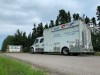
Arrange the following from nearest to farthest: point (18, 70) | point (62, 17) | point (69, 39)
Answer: point (18, 70) → point (69, 39) → point (62, 17)

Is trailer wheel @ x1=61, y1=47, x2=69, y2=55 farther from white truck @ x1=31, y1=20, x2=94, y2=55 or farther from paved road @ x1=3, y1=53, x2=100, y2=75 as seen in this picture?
paved road @ x1=3, y1=53, x2=100, y2=75

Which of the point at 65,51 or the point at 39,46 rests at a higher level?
the point at 39,46

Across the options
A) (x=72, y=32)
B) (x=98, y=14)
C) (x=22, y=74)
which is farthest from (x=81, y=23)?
(x=98, y=14)

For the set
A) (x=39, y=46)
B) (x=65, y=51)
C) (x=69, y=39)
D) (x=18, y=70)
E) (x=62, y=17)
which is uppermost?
(x=62, y=17)

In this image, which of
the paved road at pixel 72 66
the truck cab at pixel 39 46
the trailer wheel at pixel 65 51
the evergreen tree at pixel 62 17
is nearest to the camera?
the paved road at pixel 72 66

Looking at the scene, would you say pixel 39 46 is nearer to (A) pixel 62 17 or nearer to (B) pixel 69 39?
(B) pixel 69 39

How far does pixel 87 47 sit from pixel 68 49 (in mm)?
1888

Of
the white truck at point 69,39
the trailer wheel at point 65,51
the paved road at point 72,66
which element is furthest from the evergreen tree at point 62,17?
the paved road at point 72,66

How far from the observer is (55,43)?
30828mm

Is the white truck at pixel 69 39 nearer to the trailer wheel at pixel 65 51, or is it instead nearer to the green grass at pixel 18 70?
the trailer wheel at pixel 65 51

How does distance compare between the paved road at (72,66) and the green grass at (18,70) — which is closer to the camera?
the green grass at (18,70)

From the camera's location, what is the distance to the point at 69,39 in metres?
28.6

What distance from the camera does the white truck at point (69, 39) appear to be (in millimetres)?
27453

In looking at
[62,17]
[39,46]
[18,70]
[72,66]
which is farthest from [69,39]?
[62,17]
